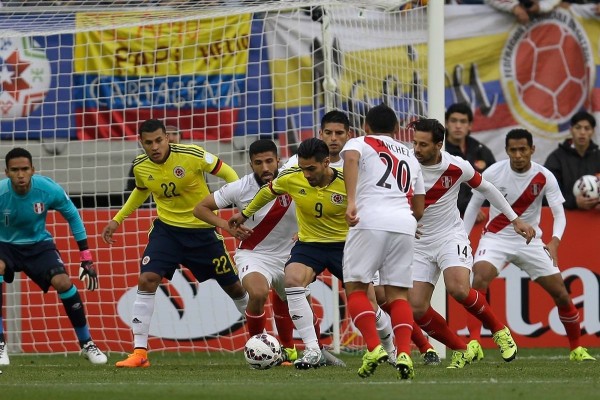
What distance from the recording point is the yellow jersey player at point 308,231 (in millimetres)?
10945

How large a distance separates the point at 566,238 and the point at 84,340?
18.3ft

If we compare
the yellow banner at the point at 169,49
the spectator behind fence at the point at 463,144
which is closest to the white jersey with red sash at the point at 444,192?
the spectator behind fence at the point at 463,144

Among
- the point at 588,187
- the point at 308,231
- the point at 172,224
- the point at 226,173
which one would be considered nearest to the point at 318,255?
the point at 308,231

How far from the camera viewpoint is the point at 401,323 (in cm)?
954

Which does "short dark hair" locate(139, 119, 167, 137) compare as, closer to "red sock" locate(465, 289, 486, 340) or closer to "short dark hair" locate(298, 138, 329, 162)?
"short dark hair" locate(298, 138, 329, 162)

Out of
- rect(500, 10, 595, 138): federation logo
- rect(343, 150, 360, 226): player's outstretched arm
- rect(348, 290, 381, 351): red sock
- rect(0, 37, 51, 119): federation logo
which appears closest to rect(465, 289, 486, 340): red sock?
rect(348, 290, 381, 351): red sock

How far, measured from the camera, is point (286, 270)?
1125 centimetres

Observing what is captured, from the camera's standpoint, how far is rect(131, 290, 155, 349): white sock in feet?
39.8

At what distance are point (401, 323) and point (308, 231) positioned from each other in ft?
6.47

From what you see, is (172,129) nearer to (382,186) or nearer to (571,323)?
(571,323)

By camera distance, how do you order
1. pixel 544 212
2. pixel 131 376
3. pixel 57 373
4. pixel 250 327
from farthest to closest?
1. pixel 544 212
2. pixel 250 327
3. pixel 57 373
4. pixel 131 376

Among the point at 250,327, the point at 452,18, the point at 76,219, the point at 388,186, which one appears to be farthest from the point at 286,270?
the point at 452,18

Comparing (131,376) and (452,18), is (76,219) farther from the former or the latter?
(452,18)

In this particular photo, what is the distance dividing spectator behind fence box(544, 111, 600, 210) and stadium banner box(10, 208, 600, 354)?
0.41m
